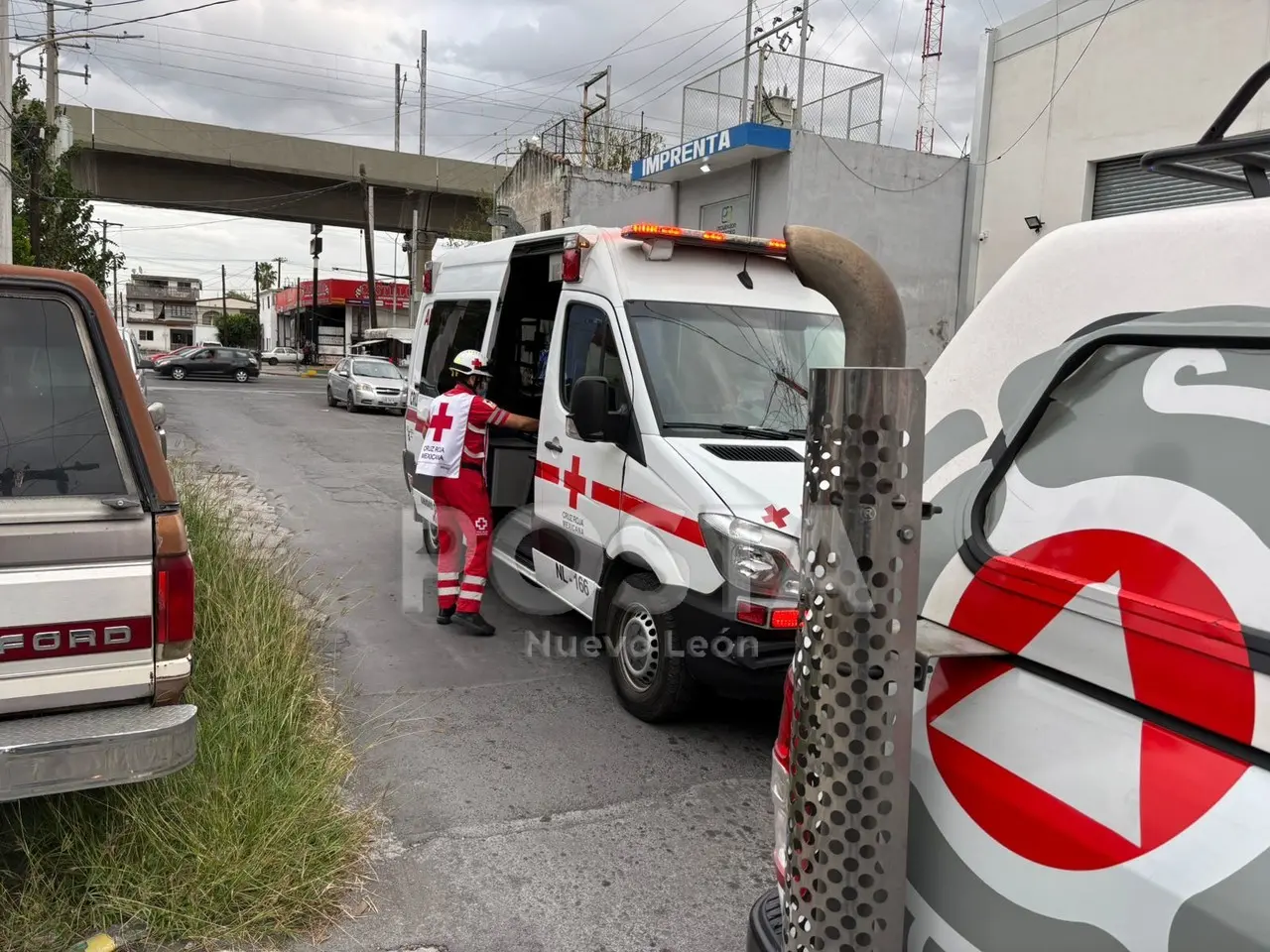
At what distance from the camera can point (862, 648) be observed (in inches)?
58.1

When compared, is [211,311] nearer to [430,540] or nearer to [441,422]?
[430,540]

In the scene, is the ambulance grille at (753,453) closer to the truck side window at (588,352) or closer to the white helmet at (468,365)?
the truck side window at (588,352)

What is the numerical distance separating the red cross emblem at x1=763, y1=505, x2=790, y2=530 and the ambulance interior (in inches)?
118

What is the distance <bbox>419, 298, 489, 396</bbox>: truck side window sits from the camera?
7183mm

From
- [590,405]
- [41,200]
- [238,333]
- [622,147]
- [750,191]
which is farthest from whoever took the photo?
[238,333]

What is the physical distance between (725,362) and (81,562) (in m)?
3.29

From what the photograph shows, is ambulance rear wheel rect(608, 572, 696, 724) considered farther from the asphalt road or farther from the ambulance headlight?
the ambulance headlight

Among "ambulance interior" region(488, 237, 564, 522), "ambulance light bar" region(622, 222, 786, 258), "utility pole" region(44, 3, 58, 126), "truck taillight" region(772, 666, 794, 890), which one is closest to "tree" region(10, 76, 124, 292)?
"utility pole" region(44, 3, 58, 126)

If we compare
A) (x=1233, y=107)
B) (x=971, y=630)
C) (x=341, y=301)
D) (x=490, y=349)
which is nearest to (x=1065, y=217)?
(x=490, y=349)

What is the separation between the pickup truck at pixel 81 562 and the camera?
283 cm

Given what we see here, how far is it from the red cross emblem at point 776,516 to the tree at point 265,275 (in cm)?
11041

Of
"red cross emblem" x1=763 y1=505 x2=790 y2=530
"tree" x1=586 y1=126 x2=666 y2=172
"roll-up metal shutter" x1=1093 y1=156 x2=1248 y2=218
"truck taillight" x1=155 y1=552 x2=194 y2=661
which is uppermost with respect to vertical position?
"tree" x1=586 y1=126 x2=666 y2=172

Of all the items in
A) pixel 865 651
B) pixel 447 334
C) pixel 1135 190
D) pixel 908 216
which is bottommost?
pixel 865 651

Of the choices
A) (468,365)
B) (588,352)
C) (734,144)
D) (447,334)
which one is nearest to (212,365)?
(734,144)
